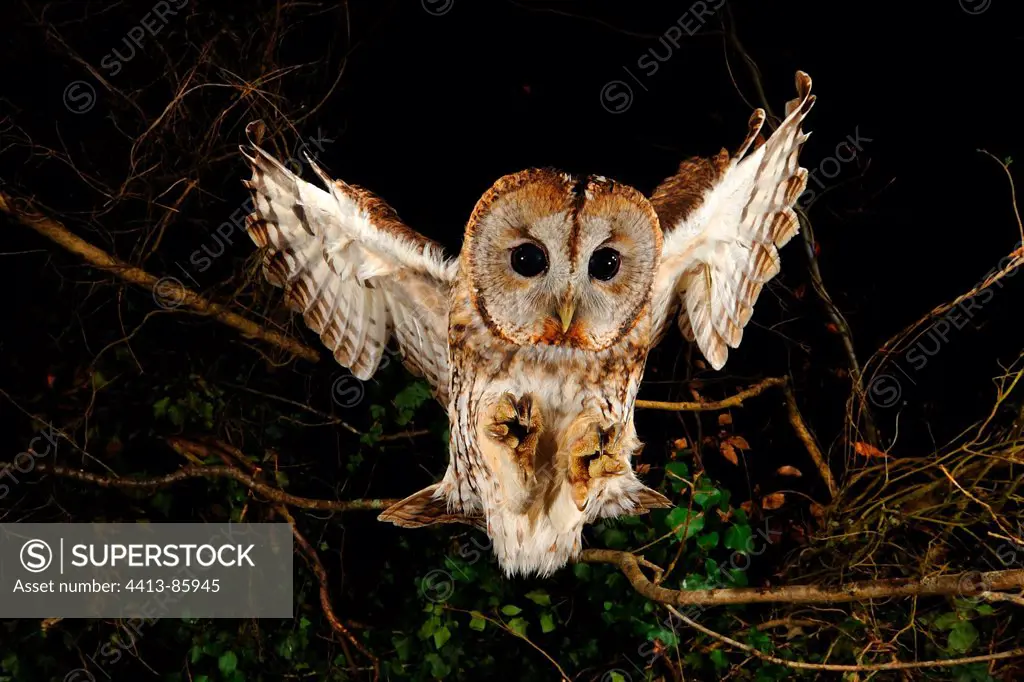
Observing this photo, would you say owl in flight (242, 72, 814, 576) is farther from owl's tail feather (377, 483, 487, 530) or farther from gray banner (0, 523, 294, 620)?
gray banner (0, 523, 294, 620)

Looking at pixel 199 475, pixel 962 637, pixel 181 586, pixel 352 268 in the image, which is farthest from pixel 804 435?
pixel 181 586

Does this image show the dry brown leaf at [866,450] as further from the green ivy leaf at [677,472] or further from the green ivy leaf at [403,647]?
the green ivy leaf at [403,647]

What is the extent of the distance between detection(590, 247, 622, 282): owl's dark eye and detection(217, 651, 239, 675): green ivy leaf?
159cm

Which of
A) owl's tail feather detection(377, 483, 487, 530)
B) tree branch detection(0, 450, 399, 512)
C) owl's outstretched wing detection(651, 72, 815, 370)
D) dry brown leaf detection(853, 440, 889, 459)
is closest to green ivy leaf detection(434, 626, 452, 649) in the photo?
tree branch detection(0, 450, 399, 512)

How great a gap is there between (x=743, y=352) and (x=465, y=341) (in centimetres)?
111

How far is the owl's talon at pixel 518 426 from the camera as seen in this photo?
178cm

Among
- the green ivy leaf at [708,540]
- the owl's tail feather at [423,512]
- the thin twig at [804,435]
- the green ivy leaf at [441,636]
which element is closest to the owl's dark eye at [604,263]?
the owl's tail feather at [423,512]

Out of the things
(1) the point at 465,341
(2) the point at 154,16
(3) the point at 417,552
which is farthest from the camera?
(3) the point at 417,552

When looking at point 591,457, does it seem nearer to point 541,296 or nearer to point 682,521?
point 541,296

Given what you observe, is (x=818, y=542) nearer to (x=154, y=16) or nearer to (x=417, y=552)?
(x=417, y=552)

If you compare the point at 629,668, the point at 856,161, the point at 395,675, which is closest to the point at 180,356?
the point at 395,675

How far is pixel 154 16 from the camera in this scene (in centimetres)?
237

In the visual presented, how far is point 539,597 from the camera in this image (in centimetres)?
242

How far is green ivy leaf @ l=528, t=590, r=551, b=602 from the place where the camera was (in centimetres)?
242
